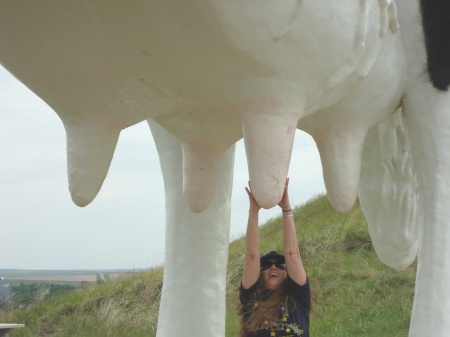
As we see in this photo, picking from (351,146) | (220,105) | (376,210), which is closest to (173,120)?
(220,105)

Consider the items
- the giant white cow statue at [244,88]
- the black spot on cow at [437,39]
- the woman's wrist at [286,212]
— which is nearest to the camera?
the giant white cow statue at [244,88]

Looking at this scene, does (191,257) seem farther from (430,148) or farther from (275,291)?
(430,148)

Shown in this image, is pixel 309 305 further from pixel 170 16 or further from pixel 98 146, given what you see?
pixel 170 16

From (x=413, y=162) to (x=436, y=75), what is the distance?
0.30 meters

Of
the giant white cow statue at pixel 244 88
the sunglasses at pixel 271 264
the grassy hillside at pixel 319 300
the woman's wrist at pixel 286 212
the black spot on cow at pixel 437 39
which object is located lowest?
the sunglasses at pixel 271 264

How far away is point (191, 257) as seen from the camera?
3180 millimetres

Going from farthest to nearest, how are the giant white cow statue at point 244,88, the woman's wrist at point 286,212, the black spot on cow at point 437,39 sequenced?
the woman's wrist at point 286,212, the black spot on cow at point 437,39, the giant white cow statue at point 244,88

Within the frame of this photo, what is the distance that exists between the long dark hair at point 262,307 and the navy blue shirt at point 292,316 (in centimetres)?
1

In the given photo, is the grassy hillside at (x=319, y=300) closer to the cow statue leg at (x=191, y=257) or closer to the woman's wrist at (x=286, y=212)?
the cow statue leg at (x=191, y=257)

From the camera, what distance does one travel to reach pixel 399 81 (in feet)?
8.68

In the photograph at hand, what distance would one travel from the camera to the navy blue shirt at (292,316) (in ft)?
8.71

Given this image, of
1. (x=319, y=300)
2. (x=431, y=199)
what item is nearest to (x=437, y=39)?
(x=431, y=199)

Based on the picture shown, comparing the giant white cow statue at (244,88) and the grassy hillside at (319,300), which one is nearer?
the giant white cow statue at (244,88)

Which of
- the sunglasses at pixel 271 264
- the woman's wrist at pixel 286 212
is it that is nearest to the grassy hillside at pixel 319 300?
the sunglasses at pixel 271 264
